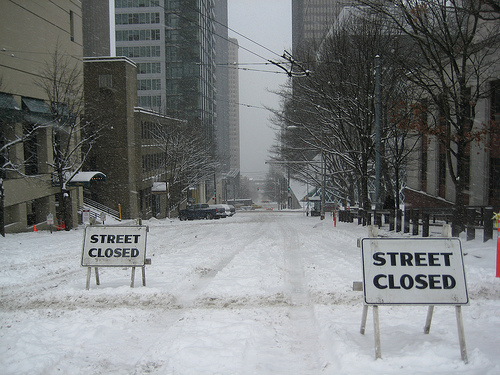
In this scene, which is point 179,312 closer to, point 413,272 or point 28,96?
point 413,272

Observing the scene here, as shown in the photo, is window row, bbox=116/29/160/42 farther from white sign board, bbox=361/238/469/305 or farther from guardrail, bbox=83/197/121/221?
white sign board, bbox=361/238/469/305

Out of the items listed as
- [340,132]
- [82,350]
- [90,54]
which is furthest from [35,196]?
[90,54]

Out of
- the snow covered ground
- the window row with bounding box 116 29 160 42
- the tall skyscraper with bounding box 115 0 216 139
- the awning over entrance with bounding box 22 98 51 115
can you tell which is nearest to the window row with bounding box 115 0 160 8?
the tall skyscraper with bounding box 115 0 216 139

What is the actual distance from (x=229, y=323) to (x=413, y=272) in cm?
280

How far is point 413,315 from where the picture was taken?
655cm

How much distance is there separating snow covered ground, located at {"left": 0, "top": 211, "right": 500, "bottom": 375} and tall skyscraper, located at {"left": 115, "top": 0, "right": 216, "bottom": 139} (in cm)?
6973

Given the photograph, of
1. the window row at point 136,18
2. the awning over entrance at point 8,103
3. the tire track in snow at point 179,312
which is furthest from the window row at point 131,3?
the tire track in snow at point 179,312

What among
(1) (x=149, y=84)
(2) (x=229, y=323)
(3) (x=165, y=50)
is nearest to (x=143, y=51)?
(3) (x=165, y=50)

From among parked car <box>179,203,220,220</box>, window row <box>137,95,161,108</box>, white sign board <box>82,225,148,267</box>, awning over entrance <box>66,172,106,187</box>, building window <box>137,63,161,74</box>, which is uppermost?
building window <box>137,63,161,74</box>

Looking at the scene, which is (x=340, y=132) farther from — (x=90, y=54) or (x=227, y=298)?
(x=90, y=54)

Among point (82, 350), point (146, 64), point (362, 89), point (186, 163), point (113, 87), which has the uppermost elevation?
point (146, 64)

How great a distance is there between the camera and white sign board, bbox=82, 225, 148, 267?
8398mm

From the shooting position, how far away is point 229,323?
6.39 meters

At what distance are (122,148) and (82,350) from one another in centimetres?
4073
